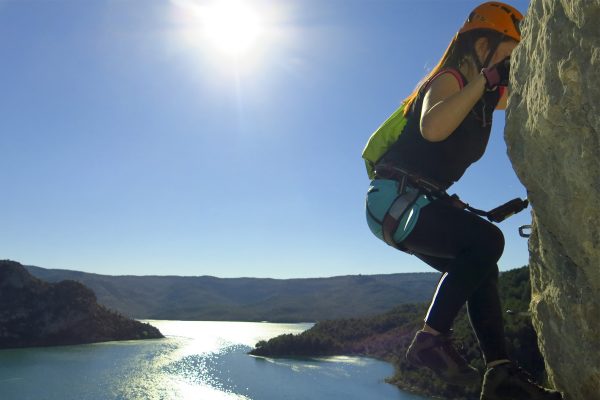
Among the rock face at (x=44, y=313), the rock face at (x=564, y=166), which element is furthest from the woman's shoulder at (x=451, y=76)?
the rock face at (x=44, y=313)

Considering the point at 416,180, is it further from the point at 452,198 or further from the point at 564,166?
the point at 564,166

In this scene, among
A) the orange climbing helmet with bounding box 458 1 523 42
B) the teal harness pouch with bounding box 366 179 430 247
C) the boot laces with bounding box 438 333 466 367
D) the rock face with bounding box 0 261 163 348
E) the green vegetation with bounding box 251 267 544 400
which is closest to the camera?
the boot laces with bounding box 438 333 466 367

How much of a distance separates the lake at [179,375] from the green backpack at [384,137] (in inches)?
1208

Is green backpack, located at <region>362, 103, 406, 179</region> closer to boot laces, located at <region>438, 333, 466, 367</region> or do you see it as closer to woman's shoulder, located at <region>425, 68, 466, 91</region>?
woman's shoulder, located at <region>425, 68, 466, 91</region>

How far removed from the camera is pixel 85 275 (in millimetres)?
130875

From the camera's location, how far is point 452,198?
281 centimetres

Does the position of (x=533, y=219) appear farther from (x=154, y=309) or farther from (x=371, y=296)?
(x=154, y=309)

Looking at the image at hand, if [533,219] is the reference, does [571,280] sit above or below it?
below

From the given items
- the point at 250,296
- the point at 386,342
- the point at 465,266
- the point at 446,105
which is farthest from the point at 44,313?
the point at 250,296

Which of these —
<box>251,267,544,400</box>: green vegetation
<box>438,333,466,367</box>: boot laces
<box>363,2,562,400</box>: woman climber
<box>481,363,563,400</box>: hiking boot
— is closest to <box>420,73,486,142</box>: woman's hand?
<box>363,2,562,400</box>: woman climber

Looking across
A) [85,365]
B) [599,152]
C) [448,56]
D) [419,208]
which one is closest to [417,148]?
[419,208]

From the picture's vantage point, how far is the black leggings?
249cm

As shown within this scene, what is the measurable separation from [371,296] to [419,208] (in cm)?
11970

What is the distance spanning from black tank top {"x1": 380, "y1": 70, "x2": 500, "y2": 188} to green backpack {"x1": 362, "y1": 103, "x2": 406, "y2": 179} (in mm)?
79
